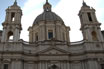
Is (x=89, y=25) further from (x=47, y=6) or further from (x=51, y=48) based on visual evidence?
(x=47, y=6)

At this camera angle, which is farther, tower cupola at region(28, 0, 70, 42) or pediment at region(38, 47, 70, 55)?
tower cupola at region(28, 0, 70, 42)

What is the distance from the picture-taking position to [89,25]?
94.4 feet

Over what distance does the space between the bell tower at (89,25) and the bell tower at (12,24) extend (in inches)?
463

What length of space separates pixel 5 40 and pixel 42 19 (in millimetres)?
9189

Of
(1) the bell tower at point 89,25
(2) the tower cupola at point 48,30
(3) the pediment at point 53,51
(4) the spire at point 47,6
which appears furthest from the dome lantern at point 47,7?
(3) the pediment at point 53,51

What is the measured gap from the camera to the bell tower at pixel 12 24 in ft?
88.6

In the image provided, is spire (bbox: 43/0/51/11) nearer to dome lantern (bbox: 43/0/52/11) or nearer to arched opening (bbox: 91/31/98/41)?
dome lantern (bbox: 43/0/52/11)

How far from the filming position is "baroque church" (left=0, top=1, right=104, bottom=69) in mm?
25109

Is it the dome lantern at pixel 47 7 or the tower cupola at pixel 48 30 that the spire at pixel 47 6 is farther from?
the tower cupola at pixel 48 30

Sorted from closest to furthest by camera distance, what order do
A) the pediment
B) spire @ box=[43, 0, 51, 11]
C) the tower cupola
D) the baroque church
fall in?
the baroque church < the pediment < the tower cupola < spire @ box=[43, 0, 51, 11]

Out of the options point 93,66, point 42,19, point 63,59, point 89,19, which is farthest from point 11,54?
point 89,19

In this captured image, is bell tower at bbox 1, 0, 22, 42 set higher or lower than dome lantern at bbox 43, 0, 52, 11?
lower

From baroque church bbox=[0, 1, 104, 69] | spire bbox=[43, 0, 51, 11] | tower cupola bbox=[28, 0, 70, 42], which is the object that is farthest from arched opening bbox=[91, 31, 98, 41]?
spire bbox=[43, 0, 51, 11]

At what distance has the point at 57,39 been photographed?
29.7 metres
